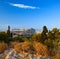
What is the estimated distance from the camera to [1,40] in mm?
13898

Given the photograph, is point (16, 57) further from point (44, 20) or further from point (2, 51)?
point (44, 20)

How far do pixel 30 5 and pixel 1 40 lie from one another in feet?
13.2

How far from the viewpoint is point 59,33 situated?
Answer: 14609mm

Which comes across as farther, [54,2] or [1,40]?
[54,2]

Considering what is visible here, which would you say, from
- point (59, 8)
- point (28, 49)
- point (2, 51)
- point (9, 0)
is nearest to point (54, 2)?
point (59, 8)

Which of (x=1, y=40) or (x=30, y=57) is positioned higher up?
(x=1, y=40)

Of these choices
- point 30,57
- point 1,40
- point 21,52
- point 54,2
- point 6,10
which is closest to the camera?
point 30,57

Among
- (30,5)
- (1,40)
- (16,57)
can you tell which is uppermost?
(30,5)

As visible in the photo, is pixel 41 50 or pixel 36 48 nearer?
pixel 41 50

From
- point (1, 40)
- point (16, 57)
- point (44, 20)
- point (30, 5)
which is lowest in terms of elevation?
point (16, 57)

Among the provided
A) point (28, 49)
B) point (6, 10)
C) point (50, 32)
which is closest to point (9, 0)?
point (6, 10)

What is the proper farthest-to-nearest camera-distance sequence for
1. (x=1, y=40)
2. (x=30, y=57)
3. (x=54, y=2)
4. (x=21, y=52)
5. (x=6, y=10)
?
(x=6, y=10) → (x=54, y=2) → (x=1, y=40) → (x=21, y=52) → (x=30, y=57)

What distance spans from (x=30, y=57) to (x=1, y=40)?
12.2 ft

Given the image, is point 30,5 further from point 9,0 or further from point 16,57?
point 16,57
